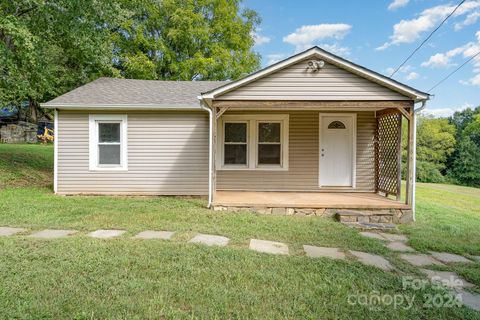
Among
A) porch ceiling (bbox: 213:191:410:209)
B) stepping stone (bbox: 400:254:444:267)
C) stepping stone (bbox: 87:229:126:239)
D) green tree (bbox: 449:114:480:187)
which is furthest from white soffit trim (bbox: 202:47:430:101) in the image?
green tree (bbox: 449:114:480:187)

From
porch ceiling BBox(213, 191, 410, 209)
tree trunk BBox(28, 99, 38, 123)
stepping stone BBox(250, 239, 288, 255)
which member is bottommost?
stepping stone BBox(250, 239, 288, 255)

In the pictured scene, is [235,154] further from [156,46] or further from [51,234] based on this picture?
[156,46]

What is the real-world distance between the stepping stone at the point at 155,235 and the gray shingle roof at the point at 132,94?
13.4ft

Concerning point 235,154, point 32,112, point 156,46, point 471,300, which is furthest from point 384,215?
point 32,112

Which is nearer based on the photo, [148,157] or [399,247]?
[399,247]

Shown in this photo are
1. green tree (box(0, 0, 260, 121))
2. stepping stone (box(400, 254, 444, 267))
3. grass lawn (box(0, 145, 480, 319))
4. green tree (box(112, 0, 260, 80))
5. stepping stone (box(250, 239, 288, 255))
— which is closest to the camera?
grass lawn (box(0, 145, 480, 319))

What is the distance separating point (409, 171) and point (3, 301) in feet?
22.6

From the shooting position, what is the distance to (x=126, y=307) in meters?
2.65

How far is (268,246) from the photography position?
4.49 metres

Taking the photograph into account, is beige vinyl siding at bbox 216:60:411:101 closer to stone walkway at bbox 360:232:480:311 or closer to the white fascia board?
the white fascia board

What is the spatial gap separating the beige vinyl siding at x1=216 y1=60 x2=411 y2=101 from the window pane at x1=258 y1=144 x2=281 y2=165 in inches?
91.0

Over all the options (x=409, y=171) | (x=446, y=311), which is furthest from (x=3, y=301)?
(x=409, y=171)

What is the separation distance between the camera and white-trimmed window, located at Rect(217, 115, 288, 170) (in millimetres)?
8750

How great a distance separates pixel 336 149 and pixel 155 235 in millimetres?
5795
